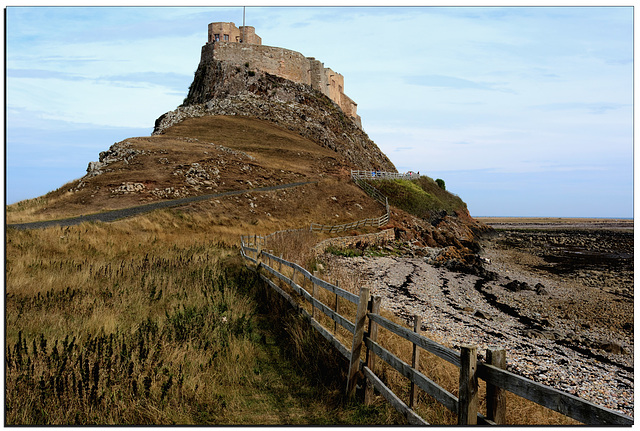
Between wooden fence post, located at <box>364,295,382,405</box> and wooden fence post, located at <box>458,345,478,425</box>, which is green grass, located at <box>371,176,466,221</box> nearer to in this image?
wooden fence post, located at <box>364,295,382,405</box>

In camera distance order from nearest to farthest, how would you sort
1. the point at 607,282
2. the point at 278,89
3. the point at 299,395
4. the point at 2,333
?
the point at 2,333 → the point at 299,395 → the point at 607,282 → the point at 278,89

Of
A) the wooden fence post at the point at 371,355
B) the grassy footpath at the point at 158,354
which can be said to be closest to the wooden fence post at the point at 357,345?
the wooden fence post at the point at 371,355

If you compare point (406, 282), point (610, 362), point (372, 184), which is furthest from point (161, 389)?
point (372, 184)

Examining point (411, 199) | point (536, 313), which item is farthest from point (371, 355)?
point (411, 199)

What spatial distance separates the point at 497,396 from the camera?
13.2 feet

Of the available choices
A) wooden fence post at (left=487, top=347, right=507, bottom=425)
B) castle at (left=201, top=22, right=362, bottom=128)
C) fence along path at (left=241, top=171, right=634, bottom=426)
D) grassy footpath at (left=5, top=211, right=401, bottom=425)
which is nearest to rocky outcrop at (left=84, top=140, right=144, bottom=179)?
grassy footpath at (left=5, top=211, right=401, bottom=425)

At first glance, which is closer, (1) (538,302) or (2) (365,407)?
(2) (365,407)

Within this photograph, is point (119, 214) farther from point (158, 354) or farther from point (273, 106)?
point (273, 106)

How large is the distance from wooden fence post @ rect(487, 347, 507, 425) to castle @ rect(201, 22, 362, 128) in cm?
8050

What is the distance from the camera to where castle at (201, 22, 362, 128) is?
257 ft

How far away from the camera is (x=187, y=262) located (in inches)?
622

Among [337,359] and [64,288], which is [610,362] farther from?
[64,288]

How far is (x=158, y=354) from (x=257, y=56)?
79.4m

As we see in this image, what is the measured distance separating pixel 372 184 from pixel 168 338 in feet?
164
